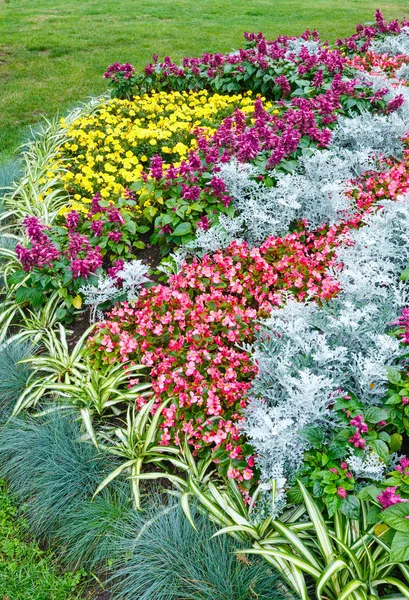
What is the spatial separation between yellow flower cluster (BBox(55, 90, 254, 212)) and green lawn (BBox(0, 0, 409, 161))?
1.27 metres

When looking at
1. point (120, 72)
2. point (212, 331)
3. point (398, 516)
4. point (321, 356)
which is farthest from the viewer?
point (120, 72)

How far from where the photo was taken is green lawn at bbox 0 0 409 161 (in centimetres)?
847

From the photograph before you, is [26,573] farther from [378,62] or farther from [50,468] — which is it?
[378,62]

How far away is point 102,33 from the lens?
11.7m

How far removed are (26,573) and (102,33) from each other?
11.7 meters

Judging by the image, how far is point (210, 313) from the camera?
329cm

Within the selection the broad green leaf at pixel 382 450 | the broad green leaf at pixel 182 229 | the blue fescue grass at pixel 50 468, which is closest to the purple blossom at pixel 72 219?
the broad green leaf at pixel 182 229

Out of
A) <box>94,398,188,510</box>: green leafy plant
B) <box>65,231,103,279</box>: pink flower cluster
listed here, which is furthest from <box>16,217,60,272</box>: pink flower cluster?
<box>94,398,188,510</box>: green leafy plant

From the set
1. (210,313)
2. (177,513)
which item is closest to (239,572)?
(177,513)

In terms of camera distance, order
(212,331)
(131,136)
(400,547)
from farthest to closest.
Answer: (131,136) → (212,331) → (400,547)

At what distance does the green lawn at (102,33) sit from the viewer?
8469 mm

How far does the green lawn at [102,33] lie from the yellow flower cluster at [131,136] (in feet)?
4.17

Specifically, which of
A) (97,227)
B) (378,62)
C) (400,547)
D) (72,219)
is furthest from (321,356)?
(378,62)

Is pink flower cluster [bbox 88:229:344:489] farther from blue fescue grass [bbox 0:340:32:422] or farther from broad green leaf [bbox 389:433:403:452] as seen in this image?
broad green leaf [bbox 389:433:403:452]
